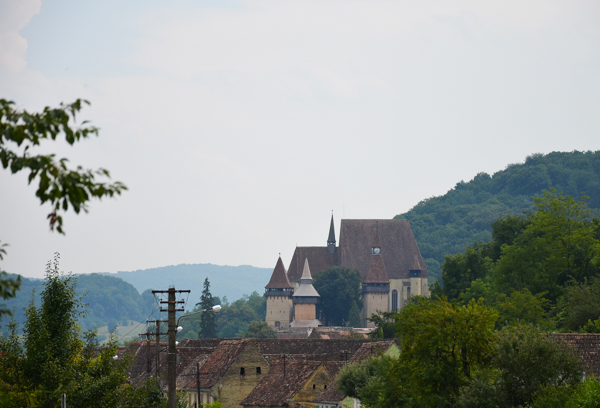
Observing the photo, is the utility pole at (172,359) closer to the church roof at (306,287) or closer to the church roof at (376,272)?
the church roof at (306,287)

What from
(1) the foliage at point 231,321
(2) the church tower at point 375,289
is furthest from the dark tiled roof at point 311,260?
(1) the foliage at point 231,321

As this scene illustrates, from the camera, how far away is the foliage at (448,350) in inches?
1053

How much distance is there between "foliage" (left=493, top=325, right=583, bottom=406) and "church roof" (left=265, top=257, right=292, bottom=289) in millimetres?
117637

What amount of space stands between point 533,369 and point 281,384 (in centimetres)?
2426

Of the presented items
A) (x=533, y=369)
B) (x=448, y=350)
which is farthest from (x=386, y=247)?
(x=533, y=369)

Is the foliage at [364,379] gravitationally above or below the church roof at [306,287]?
below

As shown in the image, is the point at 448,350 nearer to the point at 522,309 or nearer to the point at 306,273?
the point at 522,309

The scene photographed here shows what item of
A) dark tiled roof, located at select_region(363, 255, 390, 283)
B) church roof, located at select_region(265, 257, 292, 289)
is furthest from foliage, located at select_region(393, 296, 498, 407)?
church roof, located at select_region(265, 257, 292, 289)

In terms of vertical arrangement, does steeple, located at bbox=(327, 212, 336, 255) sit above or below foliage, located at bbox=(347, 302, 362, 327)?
above

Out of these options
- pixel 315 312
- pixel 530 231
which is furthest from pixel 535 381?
pixel 315 312

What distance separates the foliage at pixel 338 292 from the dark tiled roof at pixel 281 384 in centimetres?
8600

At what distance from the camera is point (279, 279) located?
5645 inches

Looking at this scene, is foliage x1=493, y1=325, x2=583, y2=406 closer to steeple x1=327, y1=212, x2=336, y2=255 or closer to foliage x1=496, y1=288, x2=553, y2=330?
foliage x1=496, y1=288, x2=553, y2=330

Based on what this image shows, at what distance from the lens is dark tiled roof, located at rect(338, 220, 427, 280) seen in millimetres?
143375
